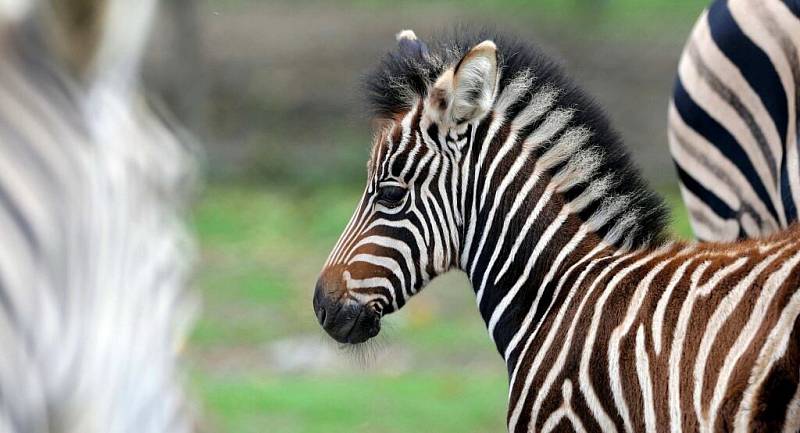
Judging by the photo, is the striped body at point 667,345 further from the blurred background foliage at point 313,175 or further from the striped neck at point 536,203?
the blurred background foliage at point 313,175

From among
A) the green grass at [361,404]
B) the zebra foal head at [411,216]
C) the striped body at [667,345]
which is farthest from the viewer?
the green grass at [361,404]

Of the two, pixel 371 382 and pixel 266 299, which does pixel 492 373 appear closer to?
pixel 371 382

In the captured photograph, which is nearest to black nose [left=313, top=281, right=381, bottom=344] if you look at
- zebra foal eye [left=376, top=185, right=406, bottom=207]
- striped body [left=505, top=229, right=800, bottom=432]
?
zebra foal eye [left=376, top=185, right=406, bottom=207]

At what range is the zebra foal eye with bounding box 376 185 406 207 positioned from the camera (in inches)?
159

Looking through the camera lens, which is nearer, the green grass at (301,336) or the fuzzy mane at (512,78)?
the fuzzy mane at (512,78)

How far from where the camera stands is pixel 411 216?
401 cm

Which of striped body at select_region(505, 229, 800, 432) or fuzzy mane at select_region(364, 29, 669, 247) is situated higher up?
fuzzy mane at select_region(364, 29, 669, 247)

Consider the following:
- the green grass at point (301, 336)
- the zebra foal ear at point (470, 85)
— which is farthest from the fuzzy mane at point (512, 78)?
the green grass at point (301, 336)

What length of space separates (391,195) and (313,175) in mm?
11473

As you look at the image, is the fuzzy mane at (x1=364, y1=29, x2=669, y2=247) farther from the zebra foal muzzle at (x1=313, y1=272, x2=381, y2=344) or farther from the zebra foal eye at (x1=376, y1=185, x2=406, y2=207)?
the zebra foal muzzle at (x1=313, y1=272, x2=381, y2=344)

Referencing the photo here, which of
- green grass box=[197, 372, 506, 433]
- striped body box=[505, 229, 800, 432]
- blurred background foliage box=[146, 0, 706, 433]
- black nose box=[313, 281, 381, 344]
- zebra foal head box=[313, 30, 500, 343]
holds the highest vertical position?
blurred background foliage box=[146, 0, 706, 433]

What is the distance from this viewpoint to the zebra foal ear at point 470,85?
3.93 m

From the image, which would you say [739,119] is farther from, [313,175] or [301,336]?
[313,175]

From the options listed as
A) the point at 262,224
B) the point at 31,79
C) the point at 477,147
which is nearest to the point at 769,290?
the point at 477,147
